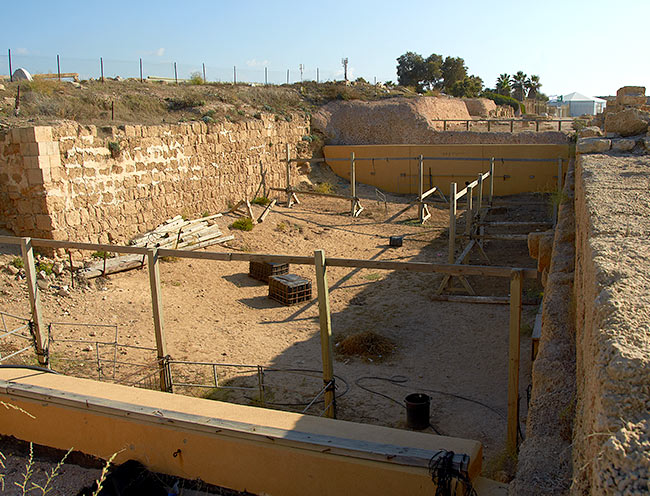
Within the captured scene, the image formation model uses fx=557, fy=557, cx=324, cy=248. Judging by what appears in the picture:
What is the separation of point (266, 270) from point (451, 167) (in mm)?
10550

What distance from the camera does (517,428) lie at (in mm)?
5336

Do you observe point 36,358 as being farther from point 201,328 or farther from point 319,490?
point 319,490

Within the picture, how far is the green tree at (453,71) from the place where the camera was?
50688 mm

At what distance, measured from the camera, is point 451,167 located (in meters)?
20.6

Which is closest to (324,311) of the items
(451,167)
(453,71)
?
(451,167)

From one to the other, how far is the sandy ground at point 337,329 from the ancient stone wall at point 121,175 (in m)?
1.42

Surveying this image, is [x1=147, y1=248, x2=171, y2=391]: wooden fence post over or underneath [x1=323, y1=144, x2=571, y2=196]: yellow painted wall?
underneath

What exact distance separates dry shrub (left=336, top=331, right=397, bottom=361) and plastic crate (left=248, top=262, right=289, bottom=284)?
3.57 meters

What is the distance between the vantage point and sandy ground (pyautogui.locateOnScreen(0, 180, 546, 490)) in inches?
296

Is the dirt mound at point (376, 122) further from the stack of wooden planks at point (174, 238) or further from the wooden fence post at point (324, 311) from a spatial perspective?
the wooden fence post at point (324, 311)

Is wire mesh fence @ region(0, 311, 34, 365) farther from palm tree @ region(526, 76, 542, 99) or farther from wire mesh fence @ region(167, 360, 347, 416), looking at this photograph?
palm tree @ region(526, 76, 542, 99)

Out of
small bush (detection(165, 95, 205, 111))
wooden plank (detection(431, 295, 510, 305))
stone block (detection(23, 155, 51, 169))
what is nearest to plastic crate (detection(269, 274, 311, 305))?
wooden plank (detection(431, 295, 510, 305))

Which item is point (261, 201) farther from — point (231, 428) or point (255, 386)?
point (231, 428)

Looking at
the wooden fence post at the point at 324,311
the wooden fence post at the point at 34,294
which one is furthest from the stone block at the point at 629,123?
the wooden fence post at the point at 34,294
